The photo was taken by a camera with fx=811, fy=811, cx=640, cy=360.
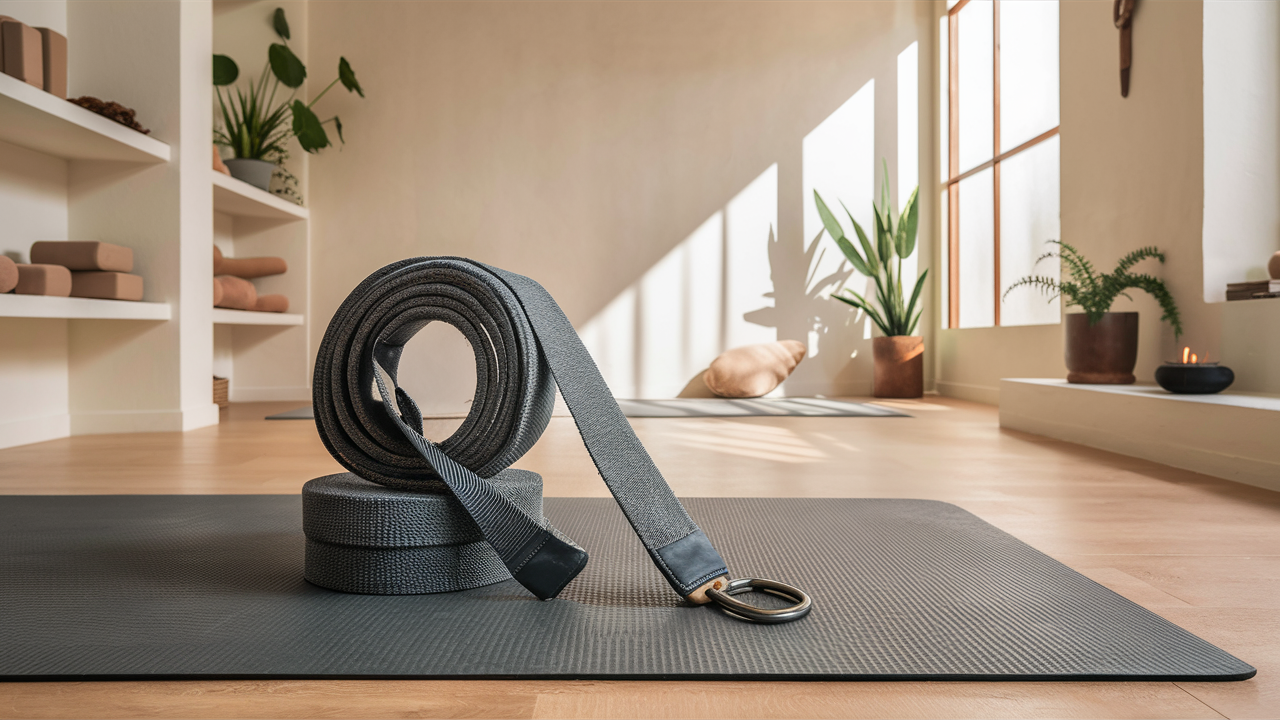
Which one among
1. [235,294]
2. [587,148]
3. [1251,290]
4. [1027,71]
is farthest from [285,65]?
[1251,290]

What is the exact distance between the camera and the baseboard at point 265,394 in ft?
14.6

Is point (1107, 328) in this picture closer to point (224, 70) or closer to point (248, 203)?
point (248, 203)

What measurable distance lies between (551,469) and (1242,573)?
1426 mm

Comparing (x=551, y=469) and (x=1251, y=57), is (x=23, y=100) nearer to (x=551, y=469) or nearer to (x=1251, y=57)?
(x=551, y=469)

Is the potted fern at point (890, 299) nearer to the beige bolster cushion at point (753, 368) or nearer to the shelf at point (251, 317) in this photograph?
the beige bolster cushion at point (753, 368)

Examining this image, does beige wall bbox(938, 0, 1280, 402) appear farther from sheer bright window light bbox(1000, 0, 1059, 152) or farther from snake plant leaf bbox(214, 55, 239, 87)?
snake plant leaf bbox(214, 55, 239, 87)

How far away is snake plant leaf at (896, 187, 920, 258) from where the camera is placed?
14.5 feet

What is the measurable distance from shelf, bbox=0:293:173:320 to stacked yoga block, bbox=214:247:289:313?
61cm

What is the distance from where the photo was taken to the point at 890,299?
4.50 meters

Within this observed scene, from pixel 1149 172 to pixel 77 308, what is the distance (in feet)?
11.7

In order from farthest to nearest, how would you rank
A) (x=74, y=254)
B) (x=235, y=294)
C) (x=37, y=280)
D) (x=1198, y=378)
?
(x=235, y=294) → (x=74, y=254) → (x=37, y=280) → (x=1198, y=378)

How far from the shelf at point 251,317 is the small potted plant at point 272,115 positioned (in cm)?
64

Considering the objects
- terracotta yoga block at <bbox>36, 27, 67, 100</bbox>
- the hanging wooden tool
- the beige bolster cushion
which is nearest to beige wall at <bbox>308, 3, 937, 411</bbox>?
the beige bolster cushion

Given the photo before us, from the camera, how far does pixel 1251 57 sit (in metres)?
2.55
